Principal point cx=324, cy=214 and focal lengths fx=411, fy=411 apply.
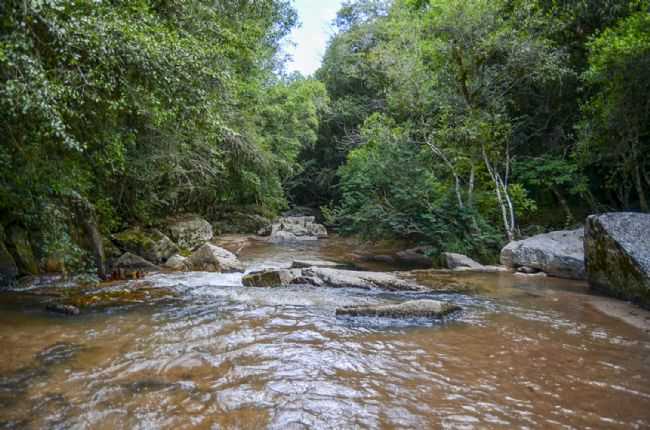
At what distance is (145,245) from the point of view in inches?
424

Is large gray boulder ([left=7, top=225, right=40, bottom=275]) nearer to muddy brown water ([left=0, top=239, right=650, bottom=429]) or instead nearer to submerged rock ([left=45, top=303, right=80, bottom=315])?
muddy brown water ([left=0, top=239, right=650, bottom=429])

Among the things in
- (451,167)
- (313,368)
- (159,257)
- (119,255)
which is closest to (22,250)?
(119,255)

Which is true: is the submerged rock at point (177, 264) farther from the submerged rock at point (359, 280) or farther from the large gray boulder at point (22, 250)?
the submerged rock at point (359, 280)

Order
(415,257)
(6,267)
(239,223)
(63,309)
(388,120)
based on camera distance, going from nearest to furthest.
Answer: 1. (63,309)
2. (6,267)
3. (415,257)
4. (388,120)
5. (239,223)

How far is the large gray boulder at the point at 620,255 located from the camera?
19.4 feet

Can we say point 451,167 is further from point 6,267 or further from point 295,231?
point 6,267

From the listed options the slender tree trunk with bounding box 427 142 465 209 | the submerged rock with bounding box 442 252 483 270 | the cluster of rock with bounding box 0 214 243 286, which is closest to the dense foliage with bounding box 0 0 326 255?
the cluster of rock with bounding box 0 214 243 286

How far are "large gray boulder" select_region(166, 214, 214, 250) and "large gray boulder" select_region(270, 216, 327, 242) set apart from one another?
4704 mm

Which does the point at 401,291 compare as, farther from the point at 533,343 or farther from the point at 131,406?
the point at 131,406

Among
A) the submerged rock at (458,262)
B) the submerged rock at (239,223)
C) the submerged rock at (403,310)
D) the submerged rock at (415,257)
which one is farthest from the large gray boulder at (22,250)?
the submerged rock at (239,223)

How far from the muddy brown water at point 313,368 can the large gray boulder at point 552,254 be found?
285 centimetres

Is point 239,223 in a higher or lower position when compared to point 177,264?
higher

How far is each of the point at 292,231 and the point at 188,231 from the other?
302 inches

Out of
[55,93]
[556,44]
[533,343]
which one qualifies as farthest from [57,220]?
[556,44]
